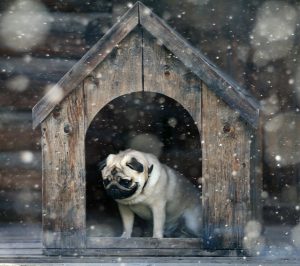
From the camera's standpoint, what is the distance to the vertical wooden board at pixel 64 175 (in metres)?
4.93

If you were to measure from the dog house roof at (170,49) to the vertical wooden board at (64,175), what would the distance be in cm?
18

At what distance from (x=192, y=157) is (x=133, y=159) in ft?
3.53

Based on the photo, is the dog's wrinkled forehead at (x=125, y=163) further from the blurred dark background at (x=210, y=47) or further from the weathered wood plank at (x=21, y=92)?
the weathered wood plank at (x=21, y=92)

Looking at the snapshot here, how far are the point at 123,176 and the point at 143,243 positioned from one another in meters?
0.43

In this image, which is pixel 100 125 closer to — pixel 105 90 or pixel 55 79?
pixel 55 79

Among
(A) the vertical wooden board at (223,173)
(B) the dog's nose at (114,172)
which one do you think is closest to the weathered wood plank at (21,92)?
(B) the dog's nose at (114,172)

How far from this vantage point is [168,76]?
488 centimetres

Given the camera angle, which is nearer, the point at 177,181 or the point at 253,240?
the point at 253,240

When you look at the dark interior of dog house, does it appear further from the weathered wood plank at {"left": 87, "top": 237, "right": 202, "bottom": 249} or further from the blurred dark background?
the weathered wood plank at {"left": 87, "top": 237, "right": 202, "bottom": 249}

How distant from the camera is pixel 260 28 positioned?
6.09 m

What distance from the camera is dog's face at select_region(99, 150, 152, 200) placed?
16.5ft

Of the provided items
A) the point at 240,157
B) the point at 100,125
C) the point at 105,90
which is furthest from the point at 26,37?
the point at 240,157

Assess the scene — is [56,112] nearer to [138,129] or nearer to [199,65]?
[199,65]

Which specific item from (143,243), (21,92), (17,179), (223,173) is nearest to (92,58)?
(223,173)
